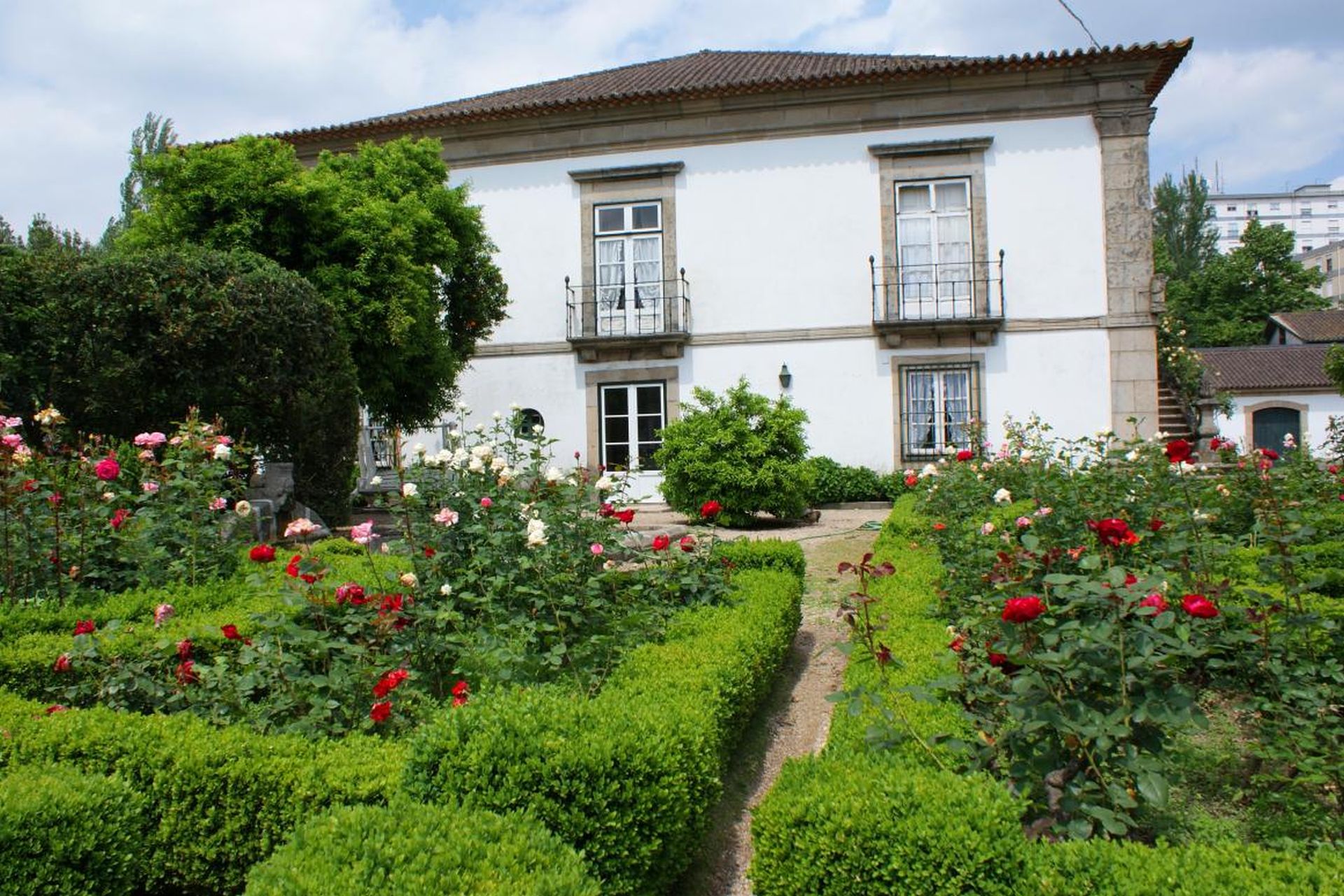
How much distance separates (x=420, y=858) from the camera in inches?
75.2

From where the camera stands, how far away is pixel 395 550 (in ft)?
14.0

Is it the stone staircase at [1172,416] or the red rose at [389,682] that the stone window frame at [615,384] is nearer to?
the stone staircase at [1172,416]

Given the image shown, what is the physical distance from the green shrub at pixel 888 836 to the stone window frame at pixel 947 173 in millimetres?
12598

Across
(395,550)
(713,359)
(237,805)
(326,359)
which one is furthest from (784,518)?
(237,805)

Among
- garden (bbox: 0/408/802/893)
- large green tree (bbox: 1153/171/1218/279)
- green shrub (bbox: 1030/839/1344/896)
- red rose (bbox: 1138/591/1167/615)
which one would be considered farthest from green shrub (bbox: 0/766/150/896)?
large green tree (bbox: 1153/171/1218/279)

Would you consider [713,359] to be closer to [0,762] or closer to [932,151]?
[932,151]

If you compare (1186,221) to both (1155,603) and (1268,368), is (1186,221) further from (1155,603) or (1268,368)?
(1155,603)

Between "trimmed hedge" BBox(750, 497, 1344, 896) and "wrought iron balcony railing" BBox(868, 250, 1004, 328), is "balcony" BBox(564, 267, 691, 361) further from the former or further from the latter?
"trimmed hedge" BBox(750, 497, 1344, 896)

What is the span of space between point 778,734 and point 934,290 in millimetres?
11372

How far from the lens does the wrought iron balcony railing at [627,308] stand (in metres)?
14.6

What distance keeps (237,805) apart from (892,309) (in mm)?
12864

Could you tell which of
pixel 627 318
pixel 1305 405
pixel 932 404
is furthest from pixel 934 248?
pixel 1305 405

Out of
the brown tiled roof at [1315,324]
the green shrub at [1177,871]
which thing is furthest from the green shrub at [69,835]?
the brown tiled roof at [1315,324]

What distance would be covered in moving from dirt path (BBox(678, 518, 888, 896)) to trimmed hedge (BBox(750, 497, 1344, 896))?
37 cm
